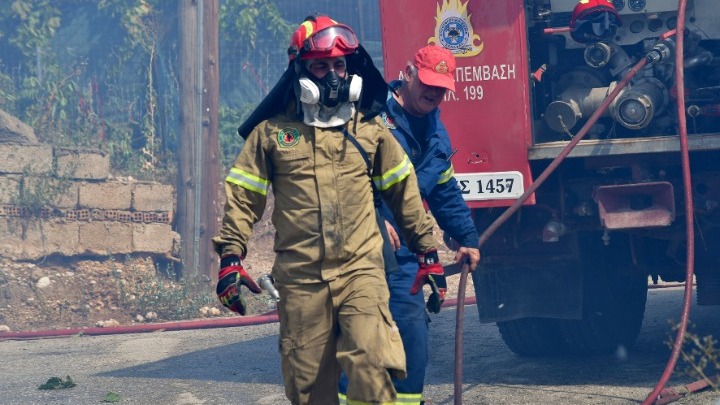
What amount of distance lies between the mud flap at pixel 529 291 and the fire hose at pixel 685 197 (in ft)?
2.47

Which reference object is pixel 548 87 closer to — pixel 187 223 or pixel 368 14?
pixel 187 223

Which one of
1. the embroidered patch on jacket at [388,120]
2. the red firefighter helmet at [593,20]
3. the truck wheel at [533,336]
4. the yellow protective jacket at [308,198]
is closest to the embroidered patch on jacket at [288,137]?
the yellow protective jacket at [308,198]

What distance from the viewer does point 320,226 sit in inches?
173

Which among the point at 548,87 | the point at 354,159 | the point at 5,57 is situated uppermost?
the point at 5,57

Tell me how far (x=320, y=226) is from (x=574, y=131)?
108 inches

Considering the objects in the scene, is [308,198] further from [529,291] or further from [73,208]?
[73,208]

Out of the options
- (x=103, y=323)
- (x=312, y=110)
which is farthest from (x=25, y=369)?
(x=312, y=110)

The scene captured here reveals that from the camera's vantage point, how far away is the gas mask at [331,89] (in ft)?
14.6

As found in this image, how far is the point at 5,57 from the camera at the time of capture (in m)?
15.6

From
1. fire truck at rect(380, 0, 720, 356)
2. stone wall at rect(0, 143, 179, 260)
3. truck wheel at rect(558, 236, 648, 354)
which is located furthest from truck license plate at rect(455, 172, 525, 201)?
stone wall at rect(0, 143, 179, 260)

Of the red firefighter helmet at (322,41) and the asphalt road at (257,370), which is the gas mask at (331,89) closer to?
the red firefighter helmet at (322,41)

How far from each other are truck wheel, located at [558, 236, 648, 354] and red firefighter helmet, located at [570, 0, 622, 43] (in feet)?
4.54

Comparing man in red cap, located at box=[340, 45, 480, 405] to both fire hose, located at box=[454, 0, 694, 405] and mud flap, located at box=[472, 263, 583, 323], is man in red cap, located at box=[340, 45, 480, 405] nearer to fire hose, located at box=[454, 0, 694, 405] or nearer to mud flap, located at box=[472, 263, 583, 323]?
fire hose, located at box=[454, 0, 694, 405]

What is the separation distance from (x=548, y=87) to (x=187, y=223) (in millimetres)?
5931
